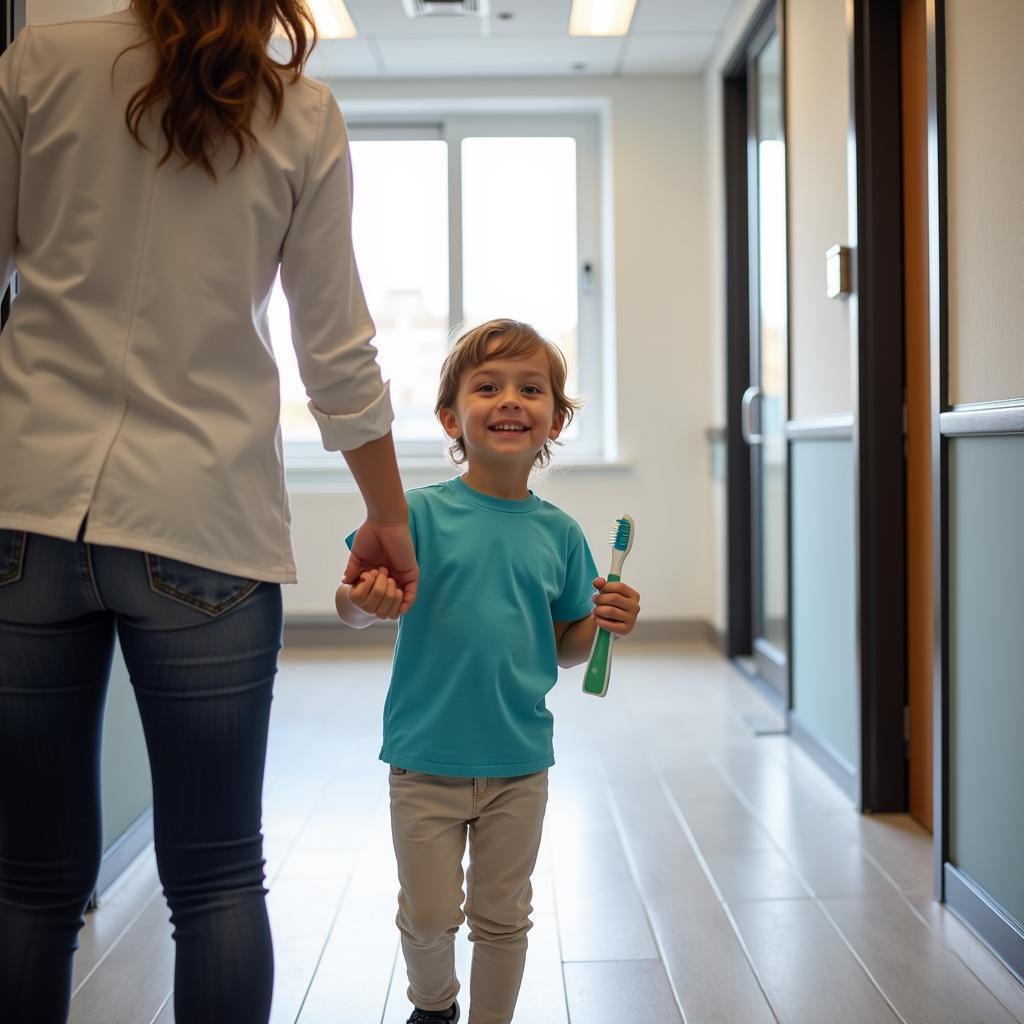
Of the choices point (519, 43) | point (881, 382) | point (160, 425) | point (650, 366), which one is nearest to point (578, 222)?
point (650, 366)

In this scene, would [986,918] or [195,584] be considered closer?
[195,584]

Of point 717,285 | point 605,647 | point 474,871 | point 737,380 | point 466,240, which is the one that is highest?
point 466,240

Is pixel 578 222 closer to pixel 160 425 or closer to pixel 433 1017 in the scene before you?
pixel 433 1017

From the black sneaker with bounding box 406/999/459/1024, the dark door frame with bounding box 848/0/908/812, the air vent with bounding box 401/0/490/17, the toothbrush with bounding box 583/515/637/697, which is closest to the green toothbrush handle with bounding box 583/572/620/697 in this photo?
the toothbrush with bounding box 583/515/637/697

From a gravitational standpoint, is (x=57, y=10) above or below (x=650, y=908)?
above

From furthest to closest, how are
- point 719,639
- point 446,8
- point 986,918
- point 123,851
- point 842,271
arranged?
point 719,639
point 446,8
point 842,271
point 123,851
point 986,918

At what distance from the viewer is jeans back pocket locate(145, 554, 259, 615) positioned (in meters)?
0.96

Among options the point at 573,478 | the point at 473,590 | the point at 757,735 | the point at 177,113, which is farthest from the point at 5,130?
the point at 573,478

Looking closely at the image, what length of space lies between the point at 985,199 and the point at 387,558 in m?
1.25

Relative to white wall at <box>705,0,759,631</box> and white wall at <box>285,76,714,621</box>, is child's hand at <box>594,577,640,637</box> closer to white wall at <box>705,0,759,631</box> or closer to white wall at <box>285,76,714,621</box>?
white wall at <box>705,0,759,631</box>

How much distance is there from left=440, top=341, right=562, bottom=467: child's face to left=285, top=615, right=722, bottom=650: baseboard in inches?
143

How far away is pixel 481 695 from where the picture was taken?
4.41ft

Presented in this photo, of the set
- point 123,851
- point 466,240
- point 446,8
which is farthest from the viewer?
point 466,240

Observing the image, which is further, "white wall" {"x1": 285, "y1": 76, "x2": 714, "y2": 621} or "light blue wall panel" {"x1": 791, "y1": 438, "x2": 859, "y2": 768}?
"white wall" {"x1": 285, "y1": 76, "x2": 714, "y2": 621}
